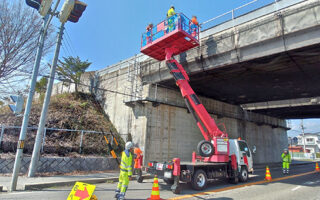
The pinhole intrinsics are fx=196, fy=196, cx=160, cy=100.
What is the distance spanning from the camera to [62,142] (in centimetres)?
1198

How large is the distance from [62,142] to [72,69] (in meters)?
10.4

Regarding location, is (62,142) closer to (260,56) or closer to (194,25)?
(194,25)

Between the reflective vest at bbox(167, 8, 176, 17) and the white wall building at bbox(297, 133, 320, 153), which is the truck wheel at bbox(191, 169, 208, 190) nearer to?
the reflective vest at bbox(167, 8, 176, 17)

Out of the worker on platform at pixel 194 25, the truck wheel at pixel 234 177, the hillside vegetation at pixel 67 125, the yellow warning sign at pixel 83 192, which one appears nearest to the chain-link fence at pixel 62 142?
the hillside vegetation at pixel 67 125

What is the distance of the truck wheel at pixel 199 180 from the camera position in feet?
25.8

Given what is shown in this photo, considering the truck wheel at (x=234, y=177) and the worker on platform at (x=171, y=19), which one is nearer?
the truck wheel at (x=234, y=177)

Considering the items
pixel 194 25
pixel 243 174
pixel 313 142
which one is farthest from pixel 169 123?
pixel 313 142

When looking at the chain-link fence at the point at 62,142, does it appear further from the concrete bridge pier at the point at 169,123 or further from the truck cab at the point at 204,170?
the truck cab at the point at 204,170

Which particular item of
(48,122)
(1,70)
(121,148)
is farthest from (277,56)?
(1,70)

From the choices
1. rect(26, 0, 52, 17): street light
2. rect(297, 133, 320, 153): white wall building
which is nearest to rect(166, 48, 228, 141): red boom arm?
rect(26, 0, 52, 17): street light

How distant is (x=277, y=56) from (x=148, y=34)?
7284 millimetres

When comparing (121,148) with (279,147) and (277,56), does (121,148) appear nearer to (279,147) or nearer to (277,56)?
(277,56)

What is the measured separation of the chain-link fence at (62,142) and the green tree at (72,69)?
24.6 ft

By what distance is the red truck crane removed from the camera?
8.08 metres
